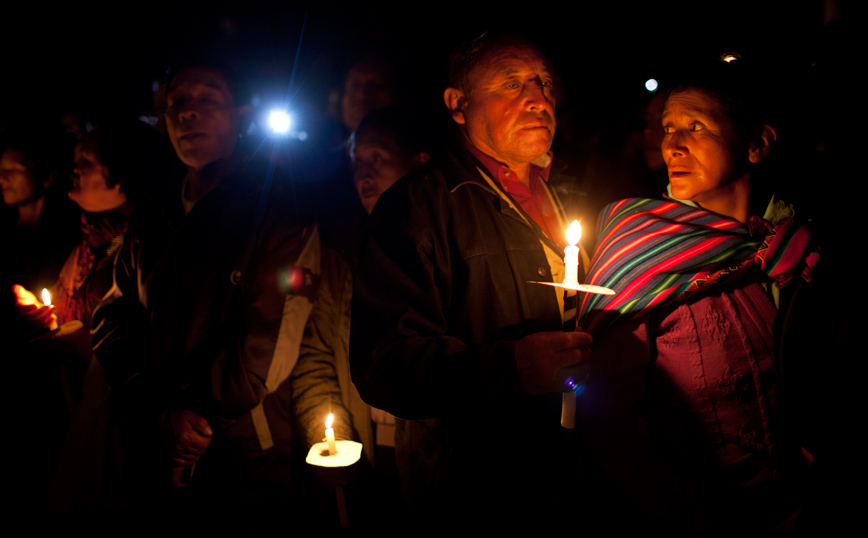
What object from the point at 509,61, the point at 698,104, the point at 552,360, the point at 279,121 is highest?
the point at 279,121

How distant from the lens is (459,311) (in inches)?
79.2

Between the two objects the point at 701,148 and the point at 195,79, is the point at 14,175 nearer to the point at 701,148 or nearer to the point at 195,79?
the point at 195,79

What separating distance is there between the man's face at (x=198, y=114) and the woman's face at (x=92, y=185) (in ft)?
2.61

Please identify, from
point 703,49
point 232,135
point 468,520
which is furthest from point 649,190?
point 232,135

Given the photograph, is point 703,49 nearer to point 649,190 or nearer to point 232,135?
point 649,190

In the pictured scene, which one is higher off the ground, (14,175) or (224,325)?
(14,175)

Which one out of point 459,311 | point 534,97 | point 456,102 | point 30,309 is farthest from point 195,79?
point 459,311

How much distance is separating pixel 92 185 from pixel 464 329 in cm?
341

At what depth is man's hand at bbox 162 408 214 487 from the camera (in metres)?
2.83

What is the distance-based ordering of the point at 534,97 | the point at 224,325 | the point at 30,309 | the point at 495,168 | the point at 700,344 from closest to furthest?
the point at 700,344, the point at 534,97, the point at 495,168, the point at 224,325, the point at 30,309

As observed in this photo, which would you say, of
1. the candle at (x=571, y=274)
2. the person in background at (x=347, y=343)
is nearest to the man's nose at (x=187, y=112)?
the person in background at (x=347, y=343)

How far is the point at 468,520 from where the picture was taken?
204cm

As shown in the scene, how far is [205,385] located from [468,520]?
72.2 inches

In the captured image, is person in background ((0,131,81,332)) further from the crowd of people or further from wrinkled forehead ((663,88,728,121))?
wrinkled forehead ((663,88,728,121))
